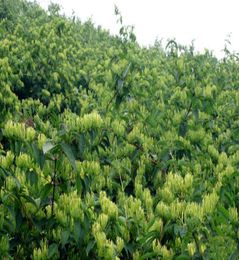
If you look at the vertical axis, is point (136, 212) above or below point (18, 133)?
below

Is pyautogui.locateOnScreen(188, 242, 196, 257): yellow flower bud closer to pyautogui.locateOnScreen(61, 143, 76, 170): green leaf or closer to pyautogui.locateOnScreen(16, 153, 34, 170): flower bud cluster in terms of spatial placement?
pyautogui.locateOnScreen(61, 143, 76, 170): green leaf

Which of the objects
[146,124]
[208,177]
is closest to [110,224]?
[208,177]

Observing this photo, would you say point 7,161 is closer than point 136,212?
Yes

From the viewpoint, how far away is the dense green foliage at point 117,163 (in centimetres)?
204

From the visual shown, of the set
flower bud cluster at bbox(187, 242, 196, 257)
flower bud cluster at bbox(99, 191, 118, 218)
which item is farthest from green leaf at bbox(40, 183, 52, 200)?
flower bud cluster at bbox(187, 242, 196, 257)

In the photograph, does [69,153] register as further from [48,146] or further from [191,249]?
[191,249]

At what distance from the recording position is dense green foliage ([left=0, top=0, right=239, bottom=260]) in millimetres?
2045

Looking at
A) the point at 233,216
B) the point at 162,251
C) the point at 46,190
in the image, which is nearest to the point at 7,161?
the point at 46,190

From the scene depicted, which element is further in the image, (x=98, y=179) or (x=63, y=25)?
(x=63, y=25)

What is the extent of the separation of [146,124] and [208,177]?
0.73 m

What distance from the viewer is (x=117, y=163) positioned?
117 inches

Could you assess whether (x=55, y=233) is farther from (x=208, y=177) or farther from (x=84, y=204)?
(x=208, y=177)

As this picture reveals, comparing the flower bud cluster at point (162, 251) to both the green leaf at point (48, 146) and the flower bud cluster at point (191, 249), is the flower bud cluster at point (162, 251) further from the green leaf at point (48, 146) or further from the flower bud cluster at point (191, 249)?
the green leaf at point (48, 146)

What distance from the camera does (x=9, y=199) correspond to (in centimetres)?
205
